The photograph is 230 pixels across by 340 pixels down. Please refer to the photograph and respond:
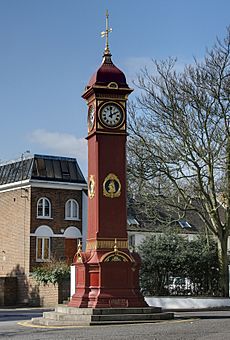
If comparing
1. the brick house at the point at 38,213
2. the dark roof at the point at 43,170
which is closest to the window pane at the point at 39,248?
the brick house at the point at 38,213

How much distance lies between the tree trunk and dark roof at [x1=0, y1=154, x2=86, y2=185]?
53.4 ft

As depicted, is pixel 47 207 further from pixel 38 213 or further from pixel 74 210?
pixel 74 210

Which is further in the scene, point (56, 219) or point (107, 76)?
point (56, 219)

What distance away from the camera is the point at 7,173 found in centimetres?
4759

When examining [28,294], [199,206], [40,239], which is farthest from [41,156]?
[199,206]

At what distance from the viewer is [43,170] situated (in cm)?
4588

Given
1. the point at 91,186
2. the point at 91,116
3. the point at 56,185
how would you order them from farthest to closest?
the point at 56,185, the point at 91,116, the point at 91,186

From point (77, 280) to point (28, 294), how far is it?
18248 mm

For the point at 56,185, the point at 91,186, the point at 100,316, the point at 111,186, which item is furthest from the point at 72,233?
the point at 100,316

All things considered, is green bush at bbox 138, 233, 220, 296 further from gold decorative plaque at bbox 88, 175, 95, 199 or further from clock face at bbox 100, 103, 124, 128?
clock face at bbox 100, 103, 124, 128

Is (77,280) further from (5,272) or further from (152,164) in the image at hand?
(5,272)

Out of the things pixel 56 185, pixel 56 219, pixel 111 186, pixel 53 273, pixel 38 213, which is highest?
pixel 56 185

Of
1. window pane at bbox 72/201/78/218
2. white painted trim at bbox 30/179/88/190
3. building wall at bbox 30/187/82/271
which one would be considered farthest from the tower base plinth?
window pane at bbox 72/201/78/218

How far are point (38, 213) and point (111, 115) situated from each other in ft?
70.9
